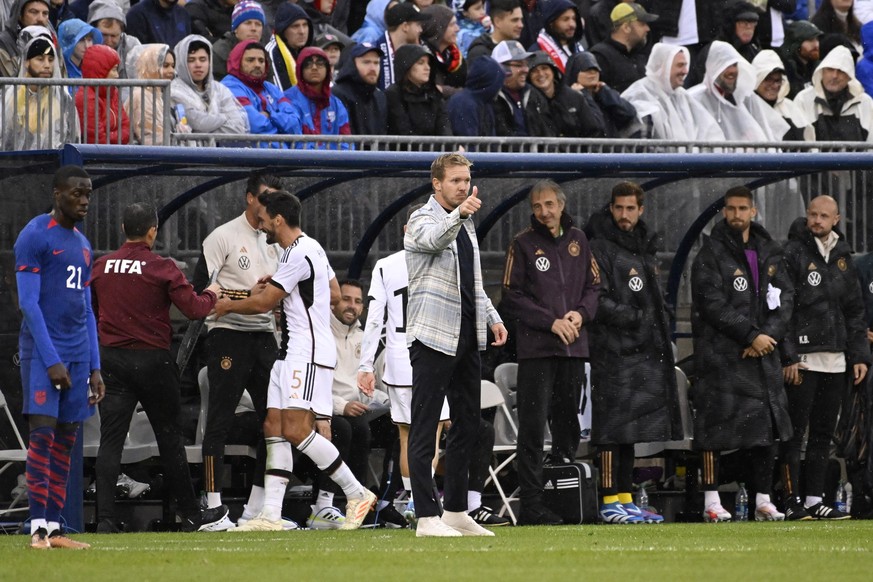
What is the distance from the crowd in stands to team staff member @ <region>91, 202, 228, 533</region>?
3.77 ft

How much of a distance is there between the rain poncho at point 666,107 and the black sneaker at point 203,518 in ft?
20.4

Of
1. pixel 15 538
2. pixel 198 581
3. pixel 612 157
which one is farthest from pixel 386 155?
pixel 198 581

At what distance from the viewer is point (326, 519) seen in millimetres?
11875

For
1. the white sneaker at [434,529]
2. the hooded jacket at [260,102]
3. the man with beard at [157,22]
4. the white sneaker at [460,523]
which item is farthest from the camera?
the man with beard at [157,22]

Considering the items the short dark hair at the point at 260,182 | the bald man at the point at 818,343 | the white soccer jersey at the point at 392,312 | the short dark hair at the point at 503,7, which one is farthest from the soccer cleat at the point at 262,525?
the short dark hair at the point at 503,7

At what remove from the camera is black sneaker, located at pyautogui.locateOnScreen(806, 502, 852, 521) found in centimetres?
1293

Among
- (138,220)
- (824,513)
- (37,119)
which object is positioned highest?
(37,119)

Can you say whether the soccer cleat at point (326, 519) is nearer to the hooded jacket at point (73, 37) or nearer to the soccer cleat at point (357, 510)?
the soccer cleat at point (357, 510)

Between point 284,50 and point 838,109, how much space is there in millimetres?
5620

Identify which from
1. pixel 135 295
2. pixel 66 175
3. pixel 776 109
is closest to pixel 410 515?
pixel 135 295

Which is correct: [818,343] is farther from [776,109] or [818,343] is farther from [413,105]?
[776,109]

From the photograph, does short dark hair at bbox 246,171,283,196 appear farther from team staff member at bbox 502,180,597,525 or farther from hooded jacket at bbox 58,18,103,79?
hooded jacket at bbox 58,18,103,79

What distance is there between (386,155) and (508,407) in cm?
245

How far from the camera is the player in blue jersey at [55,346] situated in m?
8.90
